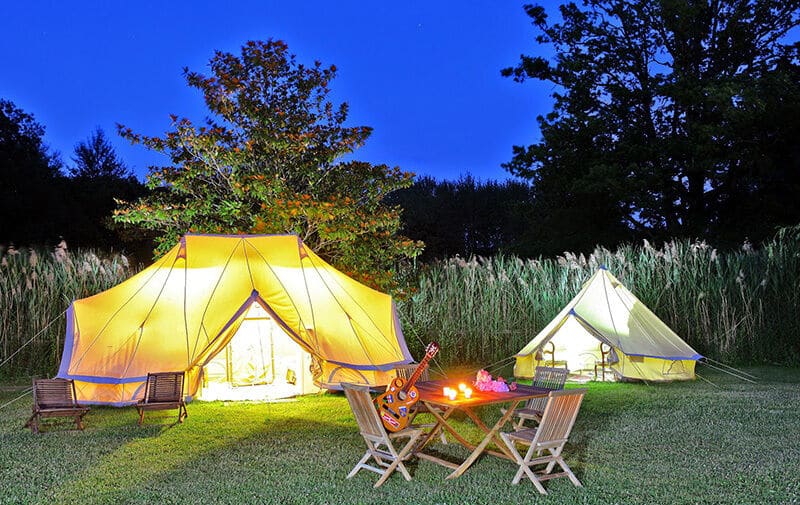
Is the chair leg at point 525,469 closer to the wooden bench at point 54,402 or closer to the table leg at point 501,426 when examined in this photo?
the table leg at point 501,426

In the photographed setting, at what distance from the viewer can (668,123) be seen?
2081 cm

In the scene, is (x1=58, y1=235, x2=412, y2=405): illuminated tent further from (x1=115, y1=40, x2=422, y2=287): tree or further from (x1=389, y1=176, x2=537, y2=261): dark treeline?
(x1=389, y1=176, x2=537, y2=261): dark treeline

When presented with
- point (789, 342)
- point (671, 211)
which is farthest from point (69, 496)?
point (671, 211)

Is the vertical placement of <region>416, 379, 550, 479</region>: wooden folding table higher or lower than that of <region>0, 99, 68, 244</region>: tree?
lower

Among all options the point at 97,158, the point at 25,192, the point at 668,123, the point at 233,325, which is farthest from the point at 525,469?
the point at 97,158

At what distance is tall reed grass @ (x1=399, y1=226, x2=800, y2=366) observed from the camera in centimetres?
1198

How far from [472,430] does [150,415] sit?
3500 millimetres

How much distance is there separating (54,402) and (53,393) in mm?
85

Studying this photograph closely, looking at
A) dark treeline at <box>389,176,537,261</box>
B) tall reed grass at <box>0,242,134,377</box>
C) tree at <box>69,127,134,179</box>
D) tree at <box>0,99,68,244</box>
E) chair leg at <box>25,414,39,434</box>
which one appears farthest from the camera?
tree at <box>69,127,134,179</box>

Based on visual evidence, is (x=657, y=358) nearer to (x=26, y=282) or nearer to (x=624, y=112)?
(x=26, y=282)

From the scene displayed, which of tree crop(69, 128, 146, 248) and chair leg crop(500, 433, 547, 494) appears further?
tree crop(69, 128, 146, 248)

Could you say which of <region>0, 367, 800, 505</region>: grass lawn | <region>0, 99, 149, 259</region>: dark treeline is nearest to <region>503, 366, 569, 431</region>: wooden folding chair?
<region>0, 367, 800, 505</region>: grass lawn

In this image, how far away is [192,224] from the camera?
12.0 meters

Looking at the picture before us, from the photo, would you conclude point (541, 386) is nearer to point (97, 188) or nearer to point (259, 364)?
point (259, 364)
